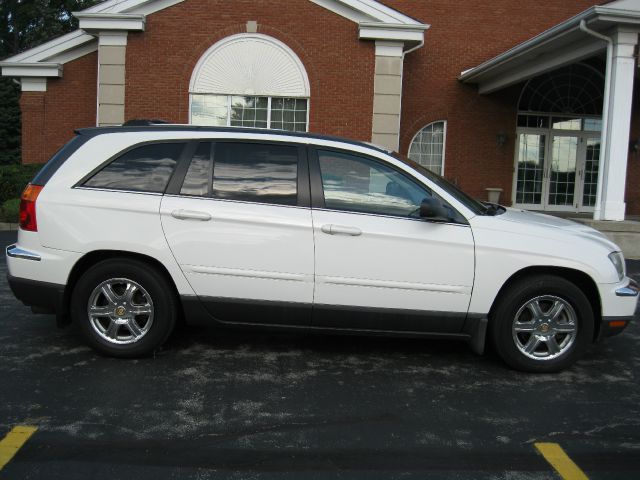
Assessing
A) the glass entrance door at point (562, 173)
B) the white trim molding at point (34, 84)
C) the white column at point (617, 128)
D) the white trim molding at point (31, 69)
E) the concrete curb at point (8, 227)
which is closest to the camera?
the white column at point (617, 128)

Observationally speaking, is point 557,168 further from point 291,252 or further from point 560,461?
point 560,461

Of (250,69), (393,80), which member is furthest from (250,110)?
(393,80)

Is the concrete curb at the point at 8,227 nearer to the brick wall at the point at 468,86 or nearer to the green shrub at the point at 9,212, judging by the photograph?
the green shrub at the point at 9,212

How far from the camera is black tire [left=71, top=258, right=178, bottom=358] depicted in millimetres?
4895

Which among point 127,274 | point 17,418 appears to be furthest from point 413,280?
point 17,418

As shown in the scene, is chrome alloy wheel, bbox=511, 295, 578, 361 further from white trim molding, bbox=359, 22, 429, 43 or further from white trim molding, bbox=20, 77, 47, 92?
white trim molding, bbox=20, 77, 47, 92

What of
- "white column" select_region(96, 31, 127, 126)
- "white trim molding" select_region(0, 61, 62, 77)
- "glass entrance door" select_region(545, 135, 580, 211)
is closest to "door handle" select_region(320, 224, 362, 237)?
"white column" select_region(96, 31, 127, 126)

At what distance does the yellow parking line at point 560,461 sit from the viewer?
332 centimetres

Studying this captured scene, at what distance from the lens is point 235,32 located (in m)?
14.6

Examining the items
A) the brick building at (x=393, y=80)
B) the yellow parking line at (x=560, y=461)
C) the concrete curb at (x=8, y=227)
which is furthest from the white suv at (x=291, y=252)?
the concrete curb at (x=8, y=227)

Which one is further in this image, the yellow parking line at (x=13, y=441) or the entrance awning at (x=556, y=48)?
the entrance awning at (x=556, y=48)

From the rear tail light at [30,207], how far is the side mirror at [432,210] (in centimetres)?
298

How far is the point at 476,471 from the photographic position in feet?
11.0

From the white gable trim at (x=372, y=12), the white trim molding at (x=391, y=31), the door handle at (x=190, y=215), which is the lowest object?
the door handle at (x=190, y=215)
